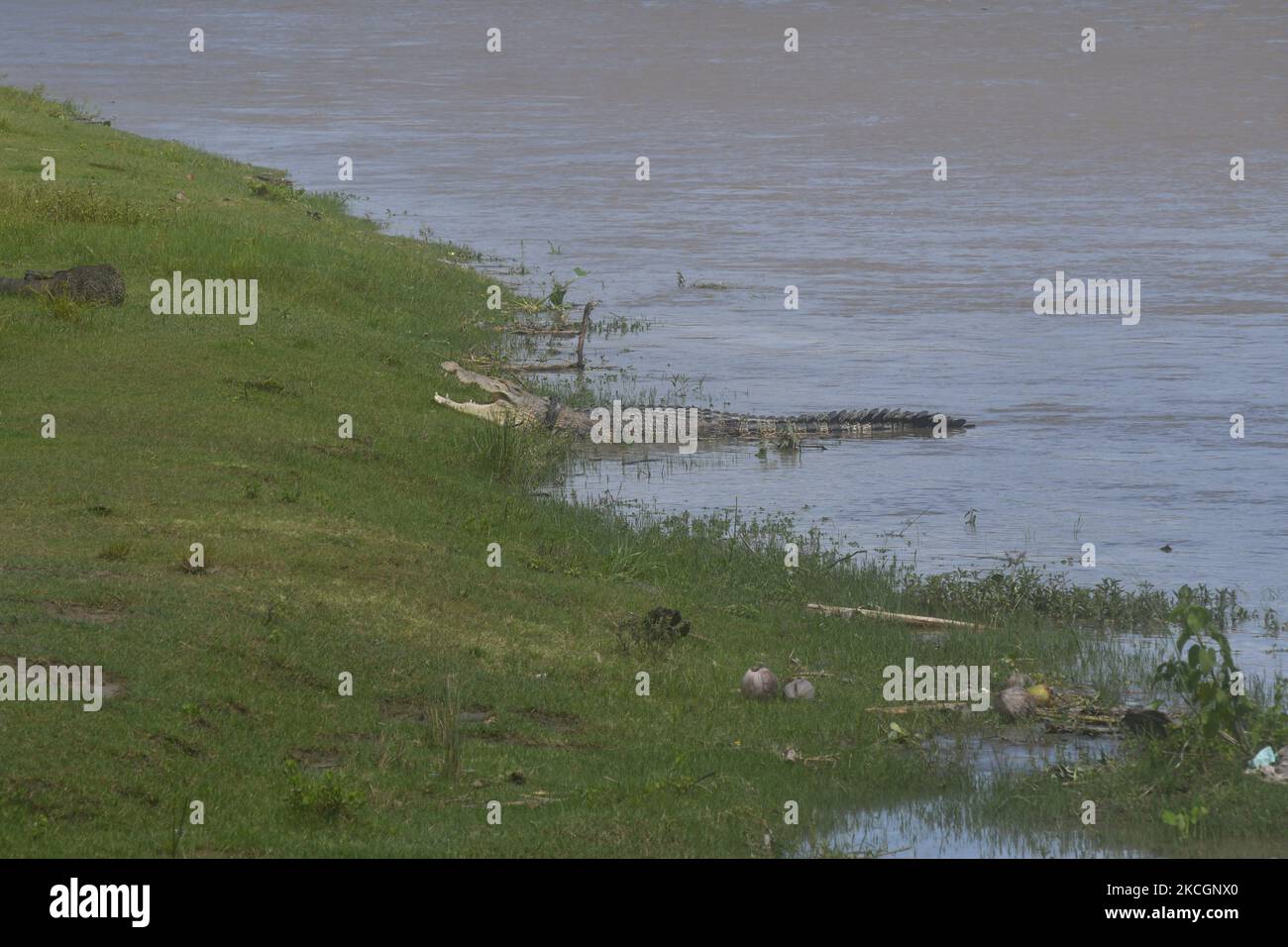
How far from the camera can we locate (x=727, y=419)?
85.2 feet

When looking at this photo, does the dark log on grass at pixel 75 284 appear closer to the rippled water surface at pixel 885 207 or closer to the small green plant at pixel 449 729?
the rippled water surface at pixel 885 207

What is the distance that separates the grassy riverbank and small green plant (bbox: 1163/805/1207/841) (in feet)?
0.55

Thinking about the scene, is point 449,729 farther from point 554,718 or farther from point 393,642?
point 393,642

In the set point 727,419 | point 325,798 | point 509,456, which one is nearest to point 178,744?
point 325,798

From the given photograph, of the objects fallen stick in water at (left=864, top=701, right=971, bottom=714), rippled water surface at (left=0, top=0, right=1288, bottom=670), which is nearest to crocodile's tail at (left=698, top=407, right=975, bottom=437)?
rippled water surface at (left=0, top=0, right=1288, bottom=670)

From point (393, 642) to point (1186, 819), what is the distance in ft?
19.5

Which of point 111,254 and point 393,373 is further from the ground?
point 111,254

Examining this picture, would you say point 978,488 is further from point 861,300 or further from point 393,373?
point 861,300

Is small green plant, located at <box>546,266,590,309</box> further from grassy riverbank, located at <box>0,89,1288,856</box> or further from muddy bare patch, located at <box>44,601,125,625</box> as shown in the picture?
muddy bare patch, located at <box>44,601,125,625</box>

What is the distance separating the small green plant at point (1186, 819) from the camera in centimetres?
1220

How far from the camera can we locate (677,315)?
36156mm

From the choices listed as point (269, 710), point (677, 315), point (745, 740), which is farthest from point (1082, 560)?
point (677, 315)

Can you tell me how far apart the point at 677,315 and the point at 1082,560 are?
16.6m
